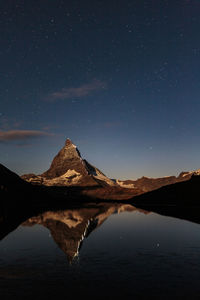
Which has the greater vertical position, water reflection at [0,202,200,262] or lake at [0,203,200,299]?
water reflection at [0,202,200,262]

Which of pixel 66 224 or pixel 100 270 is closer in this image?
pixel 100 270

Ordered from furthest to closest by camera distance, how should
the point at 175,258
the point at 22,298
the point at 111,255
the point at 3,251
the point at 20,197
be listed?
the point at 20,197, the point at 3,251, the point at 111,255, the point at 175,258, the point at 22,298

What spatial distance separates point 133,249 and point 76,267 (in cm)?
1116

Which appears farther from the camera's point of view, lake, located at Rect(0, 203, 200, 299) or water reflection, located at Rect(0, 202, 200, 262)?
water reflection, located at Rect(0, 202, 200, 262)

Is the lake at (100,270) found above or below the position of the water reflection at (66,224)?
below

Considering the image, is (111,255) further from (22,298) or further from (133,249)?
(22,298)

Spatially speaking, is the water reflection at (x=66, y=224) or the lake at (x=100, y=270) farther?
the water reflection at (x=66, y=224)

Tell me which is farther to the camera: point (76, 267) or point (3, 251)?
point (3, 251)

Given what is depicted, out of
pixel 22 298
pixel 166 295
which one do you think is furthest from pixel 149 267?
pixel 22 298

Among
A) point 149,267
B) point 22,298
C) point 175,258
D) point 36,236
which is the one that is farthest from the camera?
point 36,236

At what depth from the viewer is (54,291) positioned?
59.3ft

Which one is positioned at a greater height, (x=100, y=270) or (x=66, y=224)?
(x=66, y=224)

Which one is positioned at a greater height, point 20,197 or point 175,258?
point 20,197

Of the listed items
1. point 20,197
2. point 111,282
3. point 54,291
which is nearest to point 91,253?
point 111,282
